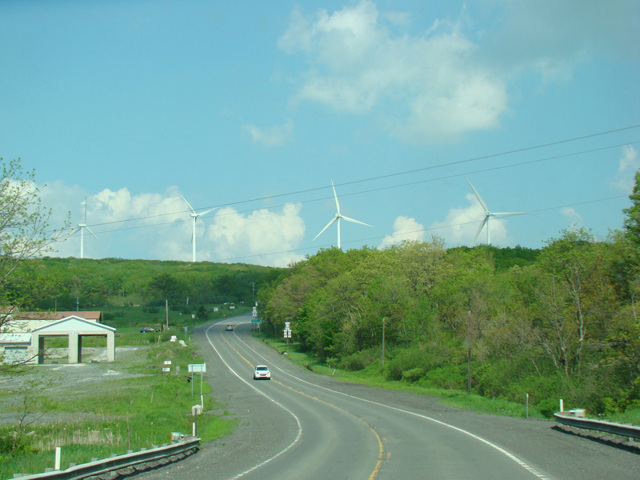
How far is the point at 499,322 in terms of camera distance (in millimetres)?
50781

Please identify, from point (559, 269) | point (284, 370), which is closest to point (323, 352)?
point (284, 370)

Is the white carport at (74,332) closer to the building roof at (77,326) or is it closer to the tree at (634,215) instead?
the building roof at (77,326)

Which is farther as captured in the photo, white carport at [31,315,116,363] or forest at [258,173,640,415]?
white carport at [31,315,116,363]

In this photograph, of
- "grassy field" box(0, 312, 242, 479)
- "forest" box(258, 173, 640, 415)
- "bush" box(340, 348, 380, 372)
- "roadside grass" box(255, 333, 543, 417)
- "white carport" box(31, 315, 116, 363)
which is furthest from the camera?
"white carport" box(31, 315, 116, 363)

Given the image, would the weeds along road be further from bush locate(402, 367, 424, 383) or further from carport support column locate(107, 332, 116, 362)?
carport support column locate(107, 332, 116, 362)

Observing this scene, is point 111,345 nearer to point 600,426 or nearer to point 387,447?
point 387,447

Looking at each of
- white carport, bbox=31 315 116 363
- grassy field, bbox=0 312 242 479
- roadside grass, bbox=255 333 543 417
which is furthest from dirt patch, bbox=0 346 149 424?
roadside grass, bbox=255 333 543 417

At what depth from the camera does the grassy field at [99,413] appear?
20.3 m

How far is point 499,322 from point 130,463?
40651 mm

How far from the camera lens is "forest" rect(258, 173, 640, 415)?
35812 millimetres

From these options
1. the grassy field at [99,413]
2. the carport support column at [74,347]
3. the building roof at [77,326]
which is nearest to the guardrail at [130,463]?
the grassy field at [99,413]

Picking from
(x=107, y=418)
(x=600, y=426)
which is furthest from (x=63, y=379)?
(x=600, y=426)

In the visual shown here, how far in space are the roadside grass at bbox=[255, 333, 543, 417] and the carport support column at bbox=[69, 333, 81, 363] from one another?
29.8 metres

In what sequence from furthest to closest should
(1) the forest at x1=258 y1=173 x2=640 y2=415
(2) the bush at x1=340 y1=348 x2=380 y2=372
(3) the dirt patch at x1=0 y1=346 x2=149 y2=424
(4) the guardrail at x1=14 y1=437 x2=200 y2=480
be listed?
(2) the bush at x1=340 y1=348 x2=380 y2=372 < (1) the forest at x1=258 y1=173 x2=640 y2=415 < (3) the dirt patch at x1=0 y1=346 x2=149 y2=424 < (4) the guardrail at x1=14 y1=437 x2=200 y2=480
